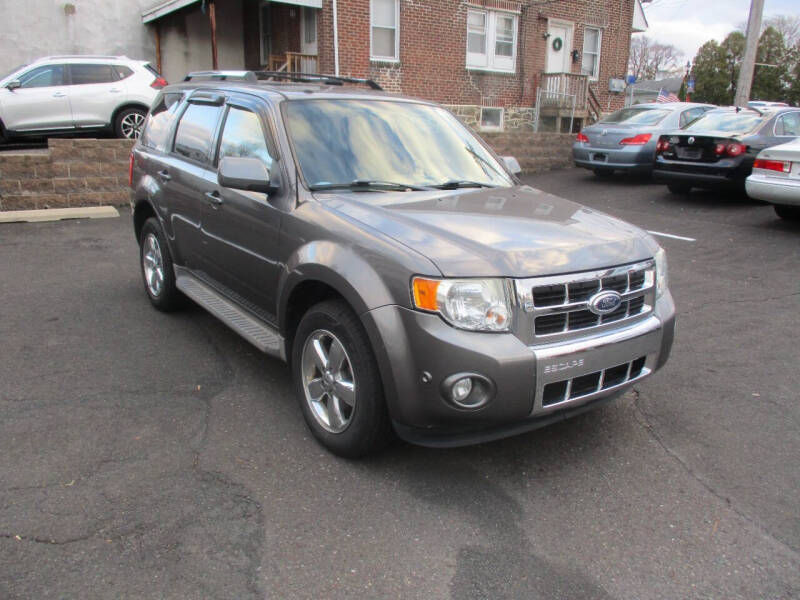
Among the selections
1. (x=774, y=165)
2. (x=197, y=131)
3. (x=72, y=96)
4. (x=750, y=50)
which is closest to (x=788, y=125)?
(x=774, y=165)

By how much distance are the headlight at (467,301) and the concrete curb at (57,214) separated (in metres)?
8.61

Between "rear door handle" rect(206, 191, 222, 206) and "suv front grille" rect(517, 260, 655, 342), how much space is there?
226 centimetres

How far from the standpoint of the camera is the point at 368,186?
379cm

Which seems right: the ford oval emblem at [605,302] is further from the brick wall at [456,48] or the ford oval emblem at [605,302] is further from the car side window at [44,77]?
the brick wall at [456,48]

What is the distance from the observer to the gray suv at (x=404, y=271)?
9.45 ft

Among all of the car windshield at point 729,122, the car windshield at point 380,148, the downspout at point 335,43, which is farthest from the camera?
the downspout at point 335,43

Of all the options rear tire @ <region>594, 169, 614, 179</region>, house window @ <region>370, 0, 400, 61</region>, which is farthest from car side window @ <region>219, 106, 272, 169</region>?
house window @ <region>370, 0, 400, 61</region>

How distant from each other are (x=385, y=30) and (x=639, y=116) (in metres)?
6.79

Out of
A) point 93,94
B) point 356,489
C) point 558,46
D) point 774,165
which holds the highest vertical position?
point 558,46

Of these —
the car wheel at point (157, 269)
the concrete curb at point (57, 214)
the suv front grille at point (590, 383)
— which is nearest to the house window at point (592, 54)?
the concrete curb at point (57, 214)

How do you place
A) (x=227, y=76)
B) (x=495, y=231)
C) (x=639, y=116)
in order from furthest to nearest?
(x=639, y=116) → (x=227, y=76) → (x=495, y=231)

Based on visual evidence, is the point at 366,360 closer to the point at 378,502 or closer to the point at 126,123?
the point at 378,502

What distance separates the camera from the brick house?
642 inches

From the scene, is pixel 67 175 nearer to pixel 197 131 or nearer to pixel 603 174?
pixel 197 131
